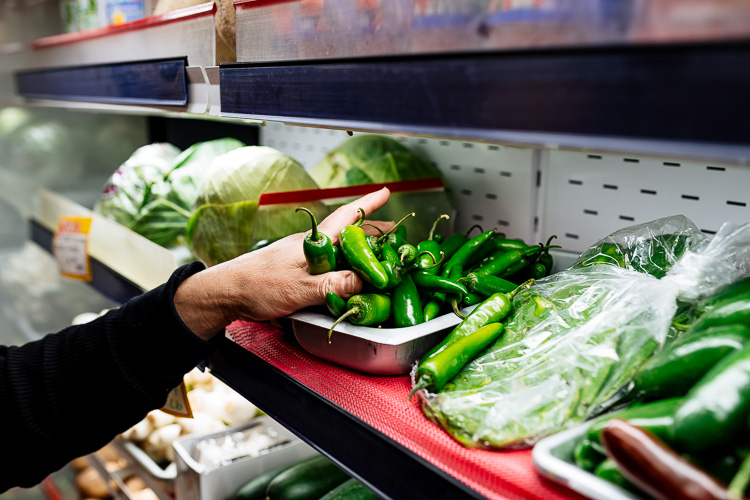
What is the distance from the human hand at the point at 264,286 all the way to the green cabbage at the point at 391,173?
336 millimetres

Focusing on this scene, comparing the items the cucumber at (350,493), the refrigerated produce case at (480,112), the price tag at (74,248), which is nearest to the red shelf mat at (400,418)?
the refrigerated produce case at (480,112)

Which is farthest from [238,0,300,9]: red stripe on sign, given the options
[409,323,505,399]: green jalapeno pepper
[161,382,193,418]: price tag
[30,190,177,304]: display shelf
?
[161,382,193,418]: price tag

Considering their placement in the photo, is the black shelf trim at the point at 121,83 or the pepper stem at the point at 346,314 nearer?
the pepper stem at the point at 346,314

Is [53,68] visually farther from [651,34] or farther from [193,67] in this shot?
[651,34]

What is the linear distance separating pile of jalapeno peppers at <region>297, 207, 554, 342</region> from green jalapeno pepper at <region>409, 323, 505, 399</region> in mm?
120

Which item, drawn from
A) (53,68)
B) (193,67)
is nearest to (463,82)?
(193,67)

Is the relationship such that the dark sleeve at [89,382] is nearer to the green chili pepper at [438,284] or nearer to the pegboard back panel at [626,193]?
the green chili pepper at [438,284]

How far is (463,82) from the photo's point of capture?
2.24 feet

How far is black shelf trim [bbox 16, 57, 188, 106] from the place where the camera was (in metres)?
1.43

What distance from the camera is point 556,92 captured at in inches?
23.4

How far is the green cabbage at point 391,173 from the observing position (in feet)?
5.40

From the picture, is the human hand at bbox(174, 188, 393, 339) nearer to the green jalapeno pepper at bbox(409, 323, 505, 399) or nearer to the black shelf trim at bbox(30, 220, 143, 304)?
the green jalapeno pepper at bbox(409, 323, 505, 399)

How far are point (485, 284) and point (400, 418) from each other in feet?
1.25

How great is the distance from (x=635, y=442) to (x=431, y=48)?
486mm
